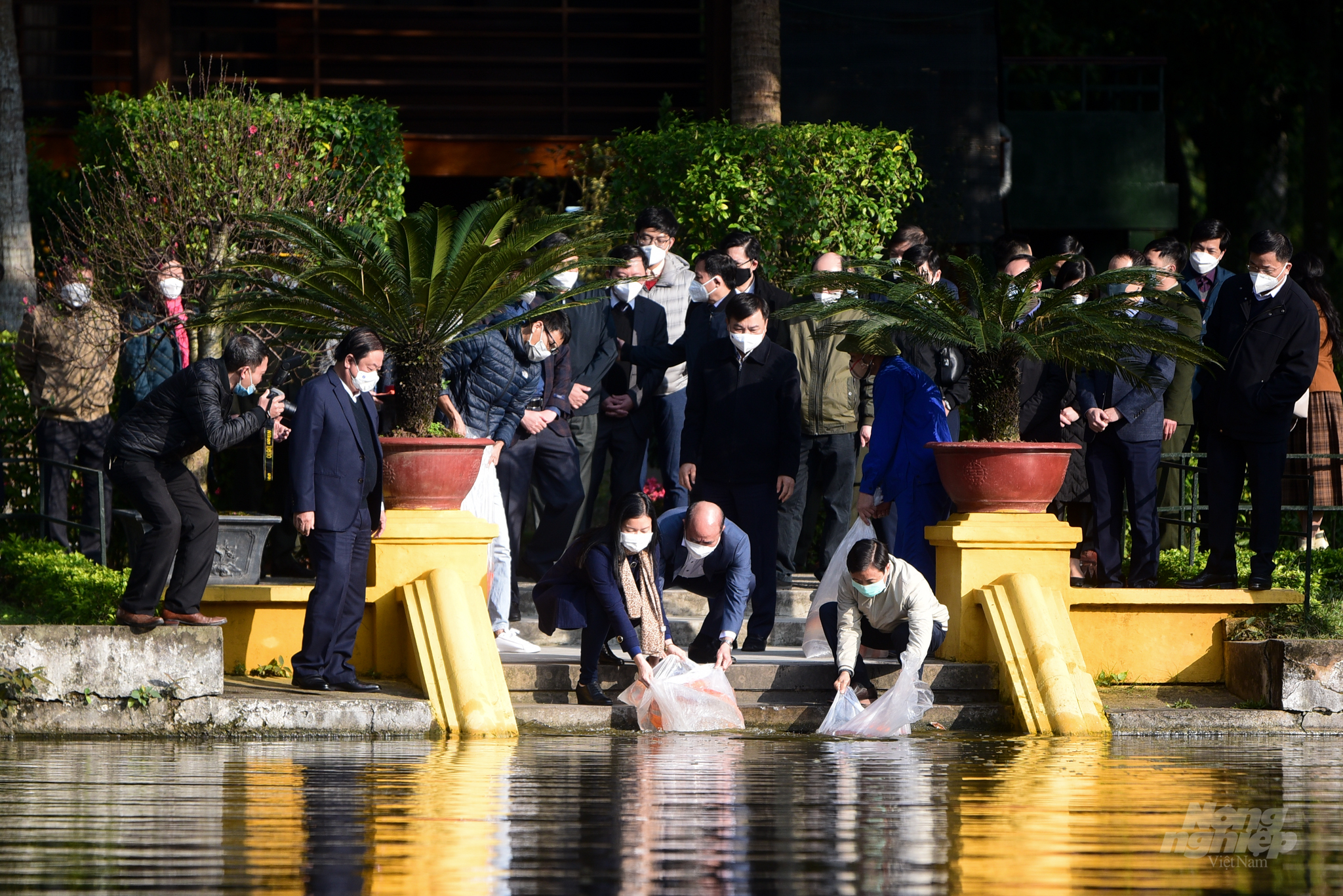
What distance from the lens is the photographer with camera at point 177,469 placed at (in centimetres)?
912

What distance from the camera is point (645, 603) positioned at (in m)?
9.55

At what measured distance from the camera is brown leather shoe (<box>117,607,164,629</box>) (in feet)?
29.6

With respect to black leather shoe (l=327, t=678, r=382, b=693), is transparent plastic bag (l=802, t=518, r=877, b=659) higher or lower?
higher

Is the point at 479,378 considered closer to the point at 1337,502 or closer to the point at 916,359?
the point at 916,359

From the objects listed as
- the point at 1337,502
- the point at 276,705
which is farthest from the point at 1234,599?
the point at 276,705

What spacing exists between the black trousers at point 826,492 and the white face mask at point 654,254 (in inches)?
61.8

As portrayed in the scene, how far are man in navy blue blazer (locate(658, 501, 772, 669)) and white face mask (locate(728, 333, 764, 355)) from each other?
3.63ft

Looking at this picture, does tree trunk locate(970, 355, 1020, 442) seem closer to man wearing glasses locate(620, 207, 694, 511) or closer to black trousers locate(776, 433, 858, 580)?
black trousers locate(776, 433, 858, 580)

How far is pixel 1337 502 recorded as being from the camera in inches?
451

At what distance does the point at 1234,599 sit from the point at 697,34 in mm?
9148

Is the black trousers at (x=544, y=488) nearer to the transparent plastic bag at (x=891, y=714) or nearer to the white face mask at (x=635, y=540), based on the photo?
the white face mask at (x=635, y=540)

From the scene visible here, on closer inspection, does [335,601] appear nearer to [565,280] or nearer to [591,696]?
[591,696]

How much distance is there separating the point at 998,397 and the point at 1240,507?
1.88 metres

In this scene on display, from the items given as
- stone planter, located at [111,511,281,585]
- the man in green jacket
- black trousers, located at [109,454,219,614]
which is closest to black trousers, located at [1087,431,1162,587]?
the man in green jacket
